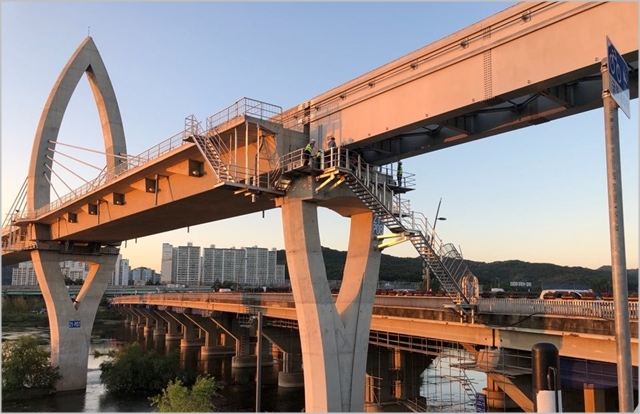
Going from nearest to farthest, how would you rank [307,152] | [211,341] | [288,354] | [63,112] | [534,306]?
[307,152] < [534,306] < [63,112] < [288,354] < [211,341]

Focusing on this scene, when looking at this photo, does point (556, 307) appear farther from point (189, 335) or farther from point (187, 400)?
point (189, 335)

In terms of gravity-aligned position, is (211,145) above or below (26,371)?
above

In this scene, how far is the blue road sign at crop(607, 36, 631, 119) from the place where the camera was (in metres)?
7.94

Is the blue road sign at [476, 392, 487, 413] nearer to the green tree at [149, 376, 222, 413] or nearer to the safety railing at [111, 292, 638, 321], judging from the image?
the safety railing at [111, 292, 638, 321]

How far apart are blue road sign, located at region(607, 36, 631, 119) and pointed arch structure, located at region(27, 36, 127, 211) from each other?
144 ft

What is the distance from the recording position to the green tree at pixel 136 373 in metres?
45.4

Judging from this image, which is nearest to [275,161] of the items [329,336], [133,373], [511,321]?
[329,336]

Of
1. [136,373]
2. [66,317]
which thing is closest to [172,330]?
[136,373]

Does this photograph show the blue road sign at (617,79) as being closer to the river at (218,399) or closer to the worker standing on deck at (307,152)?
the worker standing on deck at (307,152)

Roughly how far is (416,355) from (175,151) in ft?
A: 68.1

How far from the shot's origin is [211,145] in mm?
21781

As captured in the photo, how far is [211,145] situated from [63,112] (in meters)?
33.4

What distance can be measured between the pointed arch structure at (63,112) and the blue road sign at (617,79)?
144ft

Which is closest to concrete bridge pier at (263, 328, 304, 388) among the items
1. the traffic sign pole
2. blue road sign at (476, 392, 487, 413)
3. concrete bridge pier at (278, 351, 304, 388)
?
concrete bridge pier at (278, 351, 304, 388)
